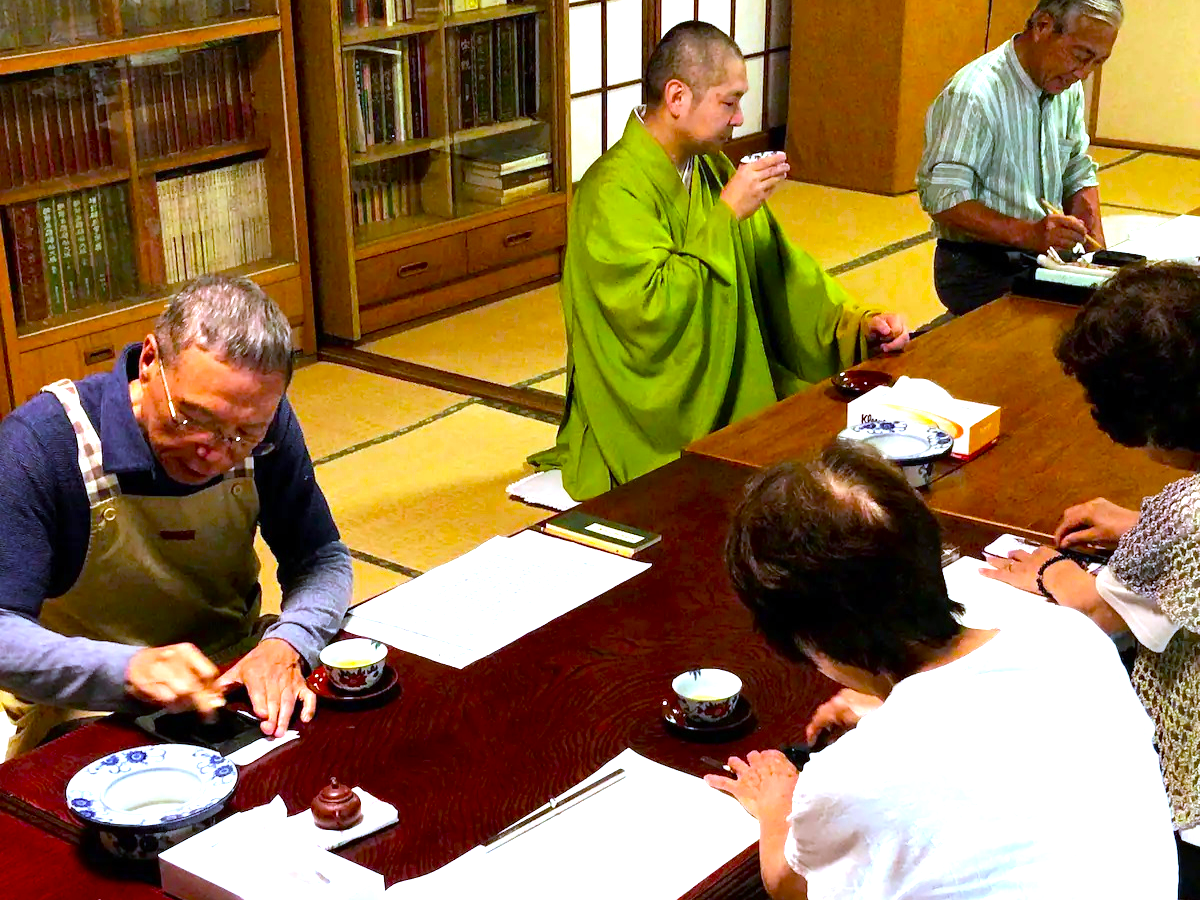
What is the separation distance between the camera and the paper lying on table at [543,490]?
4.00 meters

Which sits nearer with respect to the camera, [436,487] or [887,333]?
[887,333]

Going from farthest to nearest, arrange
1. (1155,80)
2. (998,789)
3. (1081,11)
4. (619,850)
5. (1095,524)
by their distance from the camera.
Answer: (1155,80), (1081,11), (1095,524), (619,850), (998,789)

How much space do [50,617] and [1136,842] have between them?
144 centimetres

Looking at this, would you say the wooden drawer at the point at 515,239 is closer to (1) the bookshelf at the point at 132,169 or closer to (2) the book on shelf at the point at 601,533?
(1) the bookshelf at the point at 132,169

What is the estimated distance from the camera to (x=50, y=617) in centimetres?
214

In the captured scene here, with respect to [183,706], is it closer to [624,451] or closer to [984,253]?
[624,451]

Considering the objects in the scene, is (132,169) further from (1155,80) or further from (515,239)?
(1155,80)

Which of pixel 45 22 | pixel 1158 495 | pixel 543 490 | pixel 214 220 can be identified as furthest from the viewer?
pixel 214 220

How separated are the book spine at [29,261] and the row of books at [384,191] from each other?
1.15 metres

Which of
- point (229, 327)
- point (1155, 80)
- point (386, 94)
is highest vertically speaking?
point (229, 327)

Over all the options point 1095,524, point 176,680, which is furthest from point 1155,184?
point 176,680

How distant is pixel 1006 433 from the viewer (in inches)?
108

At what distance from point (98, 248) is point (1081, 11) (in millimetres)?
2837

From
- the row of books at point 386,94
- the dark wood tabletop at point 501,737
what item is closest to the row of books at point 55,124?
the row of books at point 386,94
